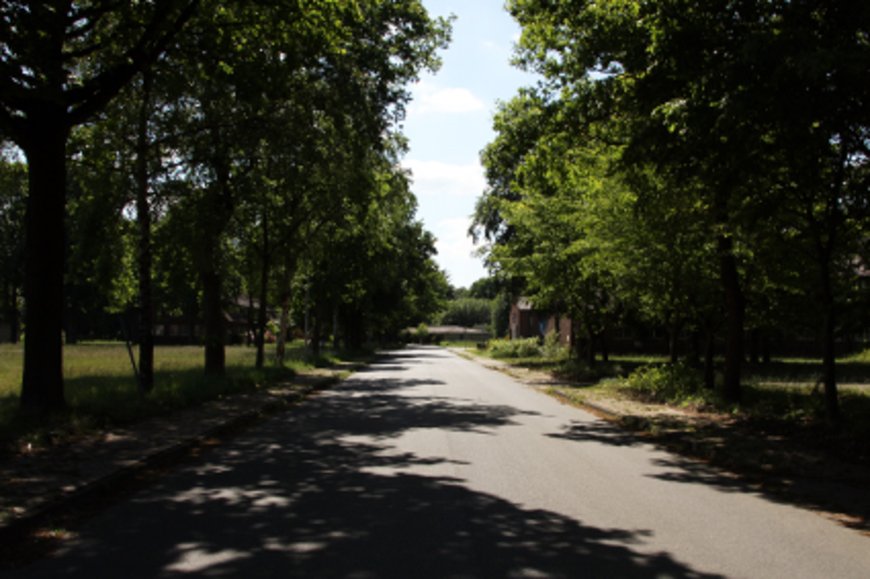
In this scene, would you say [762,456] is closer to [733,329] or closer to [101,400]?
[733,329]

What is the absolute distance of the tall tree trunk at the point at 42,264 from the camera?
34.4ft

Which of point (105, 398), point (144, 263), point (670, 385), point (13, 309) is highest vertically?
point (13, 309)

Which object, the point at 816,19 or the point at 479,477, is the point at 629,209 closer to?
the point at 816,19

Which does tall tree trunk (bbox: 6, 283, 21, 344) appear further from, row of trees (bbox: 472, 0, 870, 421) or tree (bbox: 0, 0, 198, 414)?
row of trees (bbox: 472, 0, 870, 421)

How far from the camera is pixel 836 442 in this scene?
10.2 meters

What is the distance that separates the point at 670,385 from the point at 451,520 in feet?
41.3

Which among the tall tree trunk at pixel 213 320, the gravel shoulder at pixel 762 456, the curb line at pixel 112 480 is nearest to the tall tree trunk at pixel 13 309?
the tall tree trunk at pixel 213 320

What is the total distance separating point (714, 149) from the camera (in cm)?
918

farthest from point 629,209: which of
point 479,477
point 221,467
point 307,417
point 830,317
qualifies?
point 221,467

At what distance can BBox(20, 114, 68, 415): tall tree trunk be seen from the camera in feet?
34.4

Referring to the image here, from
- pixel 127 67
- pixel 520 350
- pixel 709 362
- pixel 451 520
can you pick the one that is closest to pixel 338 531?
pixel 451 520

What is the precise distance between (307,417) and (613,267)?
9.78m

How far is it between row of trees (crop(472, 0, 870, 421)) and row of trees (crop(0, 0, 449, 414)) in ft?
14.4

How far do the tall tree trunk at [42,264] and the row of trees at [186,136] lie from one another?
21 millimetres
